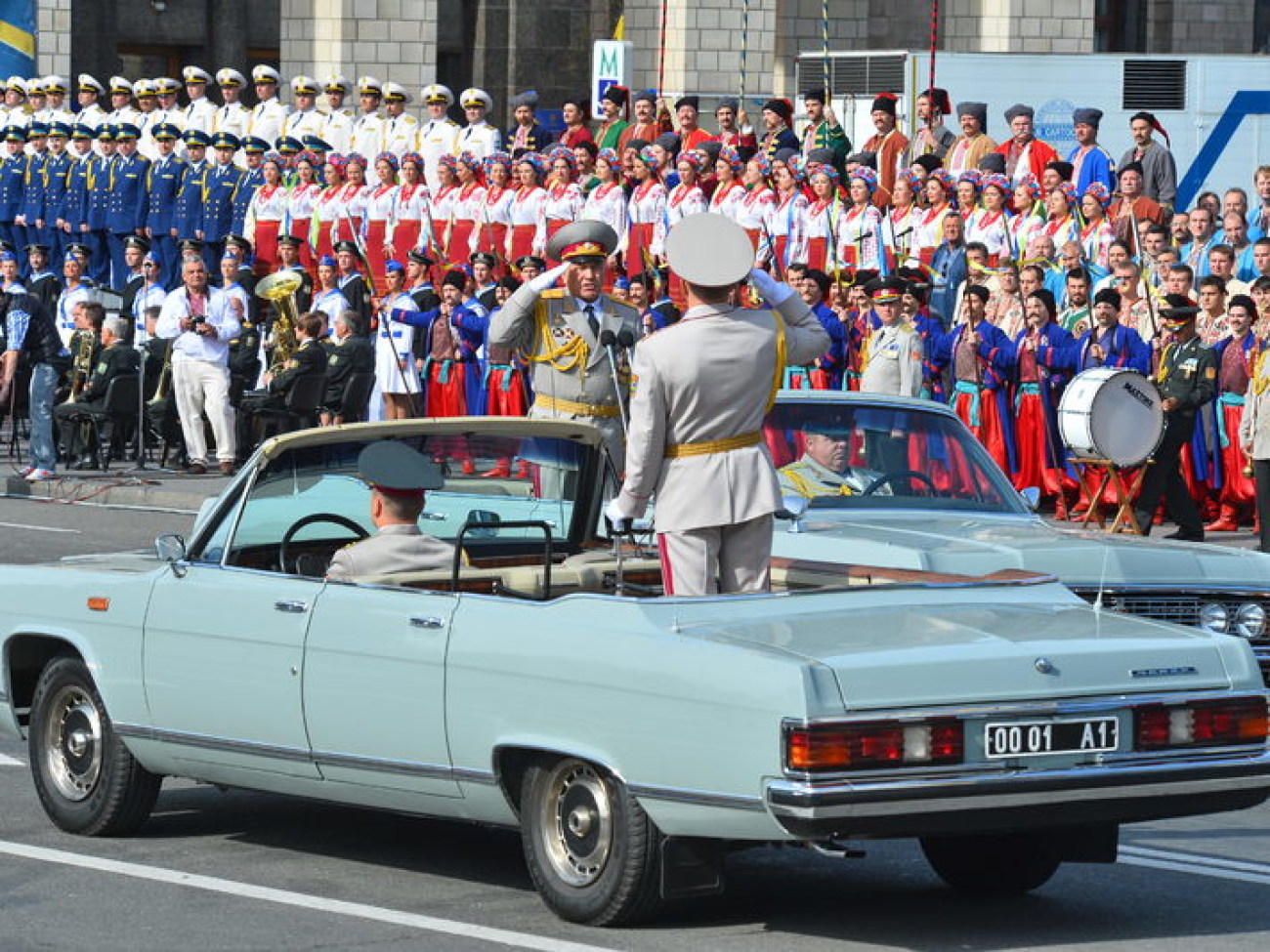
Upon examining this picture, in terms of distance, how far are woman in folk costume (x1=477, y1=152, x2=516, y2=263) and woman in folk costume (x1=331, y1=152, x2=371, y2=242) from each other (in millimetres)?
1940

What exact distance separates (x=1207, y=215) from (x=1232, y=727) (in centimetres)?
1568

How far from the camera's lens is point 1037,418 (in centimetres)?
2188

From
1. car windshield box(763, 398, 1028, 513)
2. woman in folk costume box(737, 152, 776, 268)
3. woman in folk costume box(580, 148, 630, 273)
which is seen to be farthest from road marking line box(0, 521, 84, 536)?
car windshield box(763, 398, 1028, 513)

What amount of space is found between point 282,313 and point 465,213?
11.8 ft

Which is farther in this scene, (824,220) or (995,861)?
(824,220)

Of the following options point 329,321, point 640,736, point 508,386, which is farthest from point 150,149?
point 640,736

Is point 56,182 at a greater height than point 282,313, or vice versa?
point 56,182

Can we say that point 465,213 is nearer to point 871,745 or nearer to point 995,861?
point 995,861

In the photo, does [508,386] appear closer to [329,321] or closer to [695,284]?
[329,321]

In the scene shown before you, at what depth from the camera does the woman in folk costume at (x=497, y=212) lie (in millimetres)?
28812

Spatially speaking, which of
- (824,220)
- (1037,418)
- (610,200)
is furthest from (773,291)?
(610,200)

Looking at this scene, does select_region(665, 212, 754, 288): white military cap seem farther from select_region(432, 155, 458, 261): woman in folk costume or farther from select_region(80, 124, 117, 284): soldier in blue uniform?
select_region(80, 124, 117, 284): soldier in blue uniform

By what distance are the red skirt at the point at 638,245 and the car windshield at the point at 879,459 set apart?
15.4 m

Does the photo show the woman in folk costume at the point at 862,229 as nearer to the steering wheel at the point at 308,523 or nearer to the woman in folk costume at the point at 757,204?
the woman in folk costume at the point at 757,204
